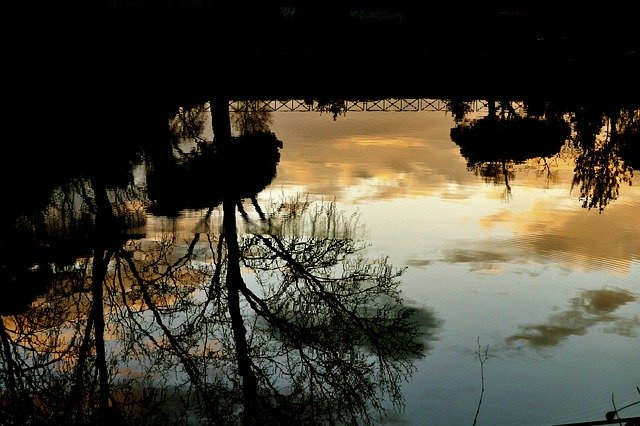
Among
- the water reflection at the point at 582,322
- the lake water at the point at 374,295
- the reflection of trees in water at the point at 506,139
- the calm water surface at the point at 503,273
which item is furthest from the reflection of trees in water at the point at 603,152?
the water reflection at the point at 582,322

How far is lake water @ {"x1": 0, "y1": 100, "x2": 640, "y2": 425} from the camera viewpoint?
1073 centimetres

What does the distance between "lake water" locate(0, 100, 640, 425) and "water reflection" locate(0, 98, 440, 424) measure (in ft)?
0.16

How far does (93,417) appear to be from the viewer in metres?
10.1

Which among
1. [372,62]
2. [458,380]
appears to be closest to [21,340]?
[458,380]

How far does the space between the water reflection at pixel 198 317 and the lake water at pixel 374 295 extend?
5 centimetres

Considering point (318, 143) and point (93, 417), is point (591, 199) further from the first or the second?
point (93, 417)

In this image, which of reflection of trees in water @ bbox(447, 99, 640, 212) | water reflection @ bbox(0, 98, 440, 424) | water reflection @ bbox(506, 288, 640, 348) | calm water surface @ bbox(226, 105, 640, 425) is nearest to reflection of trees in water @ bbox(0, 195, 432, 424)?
water reflection @ bbox(0, 98, 440, 424)

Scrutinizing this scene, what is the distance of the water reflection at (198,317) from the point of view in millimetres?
10555

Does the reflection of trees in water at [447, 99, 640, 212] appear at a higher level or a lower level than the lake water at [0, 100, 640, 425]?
higher

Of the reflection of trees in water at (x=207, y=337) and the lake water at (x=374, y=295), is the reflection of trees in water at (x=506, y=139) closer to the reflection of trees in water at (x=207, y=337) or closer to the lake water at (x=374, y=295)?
the lake water at (x=374, y=295)

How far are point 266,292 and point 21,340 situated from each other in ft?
15.7

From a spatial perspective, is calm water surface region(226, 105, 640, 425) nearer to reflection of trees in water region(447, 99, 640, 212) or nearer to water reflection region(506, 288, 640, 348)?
water reflection region(506, 288, 640, 348)

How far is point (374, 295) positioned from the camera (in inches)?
558

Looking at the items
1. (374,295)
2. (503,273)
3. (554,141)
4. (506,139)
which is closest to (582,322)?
(503,273)
